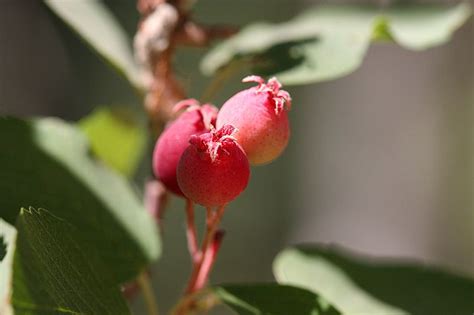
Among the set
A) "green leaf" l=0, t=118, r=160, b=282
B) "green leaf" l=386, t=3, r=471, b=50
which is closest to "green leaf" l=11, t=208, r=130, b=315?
"green leaf" l=0, t=118, r=160, b=282

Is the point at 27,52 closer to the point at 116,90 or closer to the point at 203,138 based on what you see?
the point at 116,90

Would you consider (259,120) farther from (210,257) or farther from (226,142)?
(210,257)

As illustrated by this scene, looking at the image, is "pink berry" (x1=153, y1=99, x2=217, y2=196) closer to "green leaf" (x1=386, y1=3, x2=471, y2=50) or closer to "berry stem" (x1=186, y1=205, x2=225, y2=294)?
"berry stem" (x1=186, y1=205, x2=225, y2=294)

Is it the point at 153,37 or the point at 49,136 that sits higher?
the point at 153,37

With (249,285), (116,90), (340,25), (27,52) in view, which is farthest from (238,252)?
(249,285)

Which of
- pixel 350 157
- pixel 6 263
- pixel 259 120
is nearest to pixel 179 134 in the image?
pixel 259 120

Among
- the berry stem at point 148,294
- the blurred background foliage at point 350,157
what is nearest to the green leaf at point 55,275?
the berry stem at point 148,294

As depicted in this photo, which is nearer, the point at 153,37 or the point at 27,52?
the point at 153,37
